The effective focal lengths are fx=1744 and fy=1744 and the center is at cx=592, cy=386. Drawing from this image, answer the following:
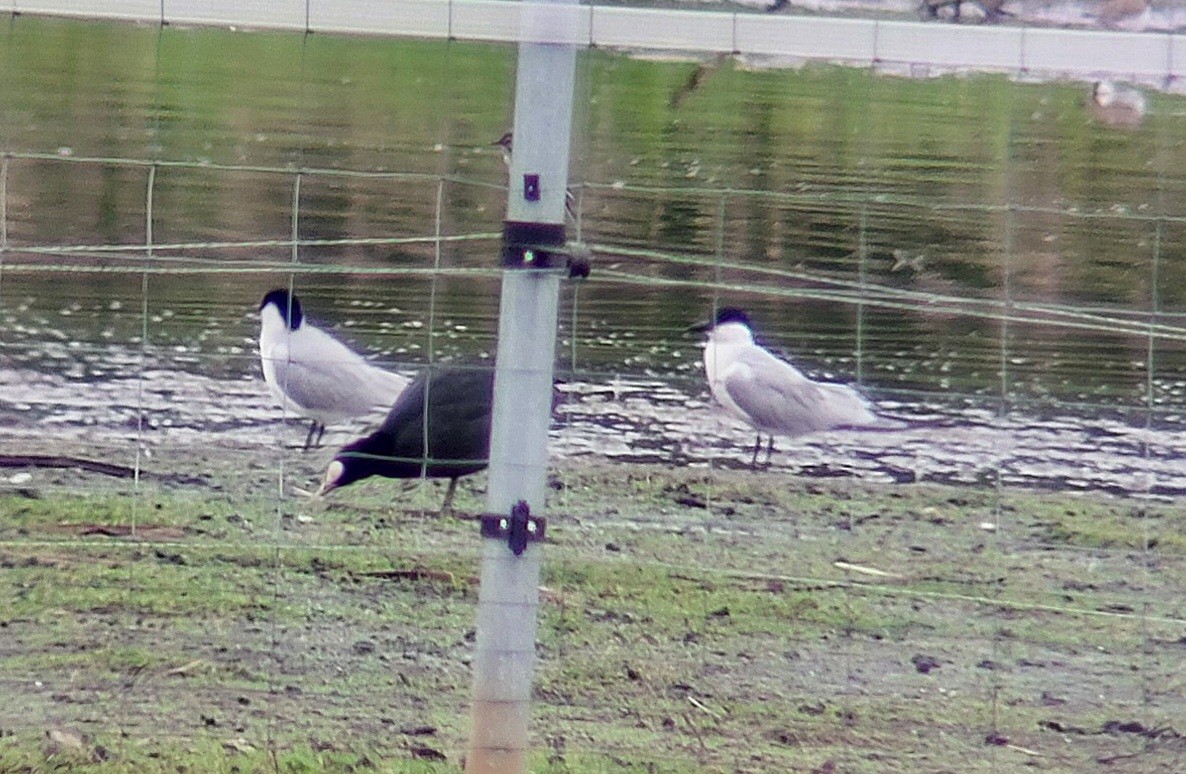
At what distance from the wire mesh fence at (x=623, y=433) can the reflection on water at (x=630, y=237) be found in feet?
0.07

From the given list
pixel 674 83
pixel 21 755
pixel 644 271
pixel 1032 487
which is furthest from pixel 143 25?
pixel 21 755

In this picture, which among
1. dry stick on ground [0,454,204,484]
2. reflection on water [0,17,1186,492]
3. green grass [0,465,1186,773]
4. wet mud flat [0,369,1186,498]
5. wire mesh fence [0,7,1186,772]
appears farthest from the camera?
reflection on water [0,17,1186,492]

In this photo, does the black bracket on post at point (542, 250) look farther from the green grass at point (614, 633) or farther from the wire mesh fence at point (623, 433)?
the green grass at point (614, 633)

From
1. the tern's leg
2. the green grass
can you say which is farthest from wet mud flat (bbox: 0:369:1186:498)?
the tern's leg

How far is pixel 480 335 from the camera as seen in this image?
18.9 feet

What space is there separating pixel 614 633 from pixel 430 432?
2.54ft

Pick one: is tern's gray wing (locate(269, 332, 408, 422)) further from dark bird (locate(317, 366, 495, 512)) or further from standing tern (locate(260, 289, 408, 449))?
dark bird (locate(317, 366, 495, 512))

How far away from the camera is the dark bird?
426 cm

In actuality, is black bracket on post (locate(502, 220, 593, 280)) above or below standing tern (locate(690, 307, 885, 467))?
above

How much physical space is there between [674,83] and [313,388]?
445 cm

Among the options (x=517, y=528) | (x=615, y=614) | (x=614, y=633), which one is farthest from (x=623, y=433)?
(x=517, y=528)

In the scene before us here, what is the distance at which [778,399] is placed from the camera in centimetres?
489

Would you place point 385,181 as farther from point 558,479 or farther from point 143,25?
point 143,25

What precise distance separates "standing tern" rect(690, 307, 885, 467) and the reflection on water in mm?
197
